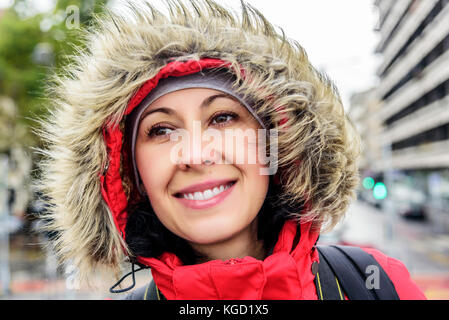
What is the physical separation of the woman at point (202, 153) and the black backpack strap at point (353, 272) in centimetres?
6

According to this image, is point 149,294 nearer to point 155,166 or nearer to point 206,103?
point 155,166

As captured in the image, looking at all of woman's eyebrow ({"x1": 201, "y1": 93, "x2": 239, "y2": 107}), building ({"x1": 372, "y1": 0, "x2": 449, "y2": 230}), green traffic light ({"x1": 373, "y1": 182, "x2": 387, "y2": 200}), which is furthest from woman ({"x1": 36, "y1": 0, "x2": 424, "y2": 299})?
green traffic light ({"x1": 373, "y1": 182, "x2": 387, "y2": 200})

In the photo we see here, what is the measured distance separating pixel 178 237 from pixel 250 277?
404 millimetres

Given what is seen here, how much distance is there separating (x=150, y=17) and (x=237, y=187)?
2.31ft

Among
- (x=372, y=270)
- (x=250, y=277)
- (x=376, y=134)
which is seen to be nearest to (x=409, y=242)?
(x=376, y=134)

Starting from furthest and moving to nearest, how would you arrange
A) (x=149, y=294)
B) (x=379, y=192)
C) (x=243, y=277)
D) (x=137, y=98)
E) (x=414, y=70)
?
(x=379, y=192), (x=414, y=70), (x=149, y=294), (x=137, y=98), (x=243, y=277)

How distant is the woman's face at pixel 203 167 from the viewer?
113 centimetres

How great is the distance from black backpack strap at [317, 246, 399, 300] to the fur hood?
0.46 feet

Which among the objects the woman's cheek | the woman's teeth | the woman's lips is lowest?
the woman's lips

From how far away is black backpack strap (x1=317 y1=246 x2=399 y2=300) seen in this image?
1.21 m

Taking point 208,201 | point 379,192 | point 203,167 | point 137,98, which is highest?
point 137,98

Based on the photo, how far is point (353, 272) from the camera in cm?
128

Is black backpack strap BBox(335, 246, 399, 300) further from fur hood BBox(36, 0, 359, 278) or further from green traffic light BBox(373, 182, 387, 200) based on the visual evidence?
green traffic light BBox(373, 182, 387, 200)

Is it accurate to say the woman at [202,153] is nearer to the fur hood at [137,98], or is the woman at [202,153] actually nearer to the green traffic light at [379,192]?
the fur hood at [137,98]
